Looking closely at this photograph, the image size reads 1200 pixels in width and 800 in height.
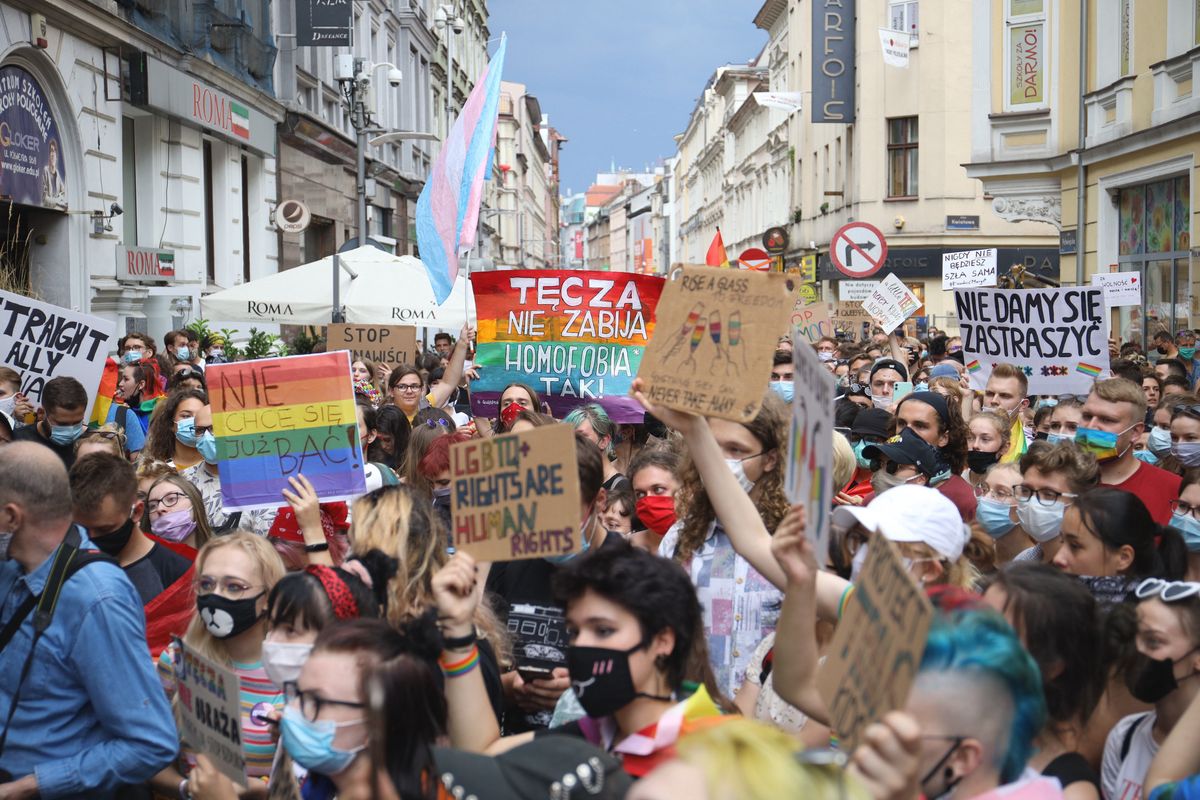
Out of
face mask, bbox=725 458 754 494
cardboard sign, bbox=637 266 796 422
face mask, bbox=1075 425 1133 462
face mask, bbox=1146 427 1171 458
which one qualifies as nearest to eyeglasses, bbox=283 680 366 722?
cardboard sign, bbox=637 266 796 422

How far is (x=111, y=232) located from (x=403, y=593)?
14751mm

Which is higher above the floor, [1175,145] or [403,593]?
[1175,145]

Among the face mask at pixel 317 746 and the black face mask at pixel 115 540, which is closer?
the face mask at pixel 317 746

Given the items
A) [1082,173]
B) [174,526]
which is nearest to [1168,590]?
[174,526]

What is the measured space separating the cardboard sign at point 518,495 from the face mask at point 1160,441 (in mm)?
5515

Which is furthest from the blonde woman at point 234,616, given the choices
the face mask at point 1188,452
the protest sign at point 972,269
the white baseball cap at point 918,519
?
the protest sign at point 972,269

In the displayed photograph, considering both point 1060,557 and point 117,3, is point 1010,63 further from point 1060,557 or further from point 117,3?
point 1060,557

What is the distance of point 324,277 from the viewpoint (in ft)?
53.5

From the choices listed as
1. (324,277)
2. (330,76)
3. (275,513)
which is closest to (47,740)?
(275,513)

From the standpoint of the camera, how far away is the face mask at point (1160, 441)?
779 cm

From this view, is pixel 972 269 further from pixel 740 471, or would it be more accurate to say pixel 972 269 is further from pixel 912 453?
pixel 740 471

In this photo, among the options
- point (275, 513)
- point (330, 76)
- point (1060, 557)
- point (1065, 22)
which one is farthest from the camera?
point (330, 76)

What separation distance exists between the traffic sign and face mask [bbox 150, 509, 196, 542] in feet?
38.0

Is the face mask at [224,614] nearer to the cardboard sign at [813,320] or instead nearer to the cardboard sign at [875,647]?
the cardboard sign at [875,647]
